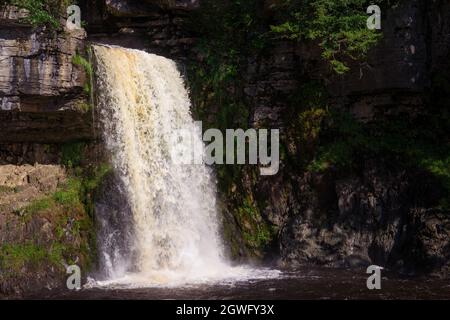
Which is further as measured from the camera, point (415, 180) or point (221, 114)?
point (221, 114)

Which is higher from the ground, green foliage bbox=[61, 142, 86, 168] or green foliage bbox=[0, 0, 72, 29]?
green foliage bbox=[0, 0, 72, 29]

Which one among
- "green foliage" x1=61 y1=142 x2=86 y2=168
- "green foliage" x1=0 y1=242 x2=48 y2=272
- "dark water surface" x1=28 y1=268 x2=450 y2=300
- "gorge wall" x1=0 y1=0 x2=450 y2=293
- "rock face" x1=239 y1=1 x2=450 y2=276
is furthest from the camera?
"green foliage" x1=61 y1=142 x2=86 y2=168

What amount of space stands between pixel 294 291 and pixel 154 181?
16.3 feet

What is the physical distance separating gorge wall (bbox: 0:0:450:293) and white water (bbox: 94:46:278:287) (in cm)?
52

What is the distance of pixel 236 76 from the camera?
16734 millimetres

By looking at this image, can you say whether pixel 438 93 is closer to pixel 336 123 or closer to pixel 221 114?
Answer: pixel 336 123

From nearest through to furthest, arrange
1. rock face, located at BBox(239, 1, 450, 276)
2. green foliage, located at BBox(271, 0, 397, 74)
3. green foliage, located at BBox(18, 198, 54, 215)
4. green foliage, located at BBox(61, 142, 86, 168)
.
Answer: green foliage, located at BBox(18, 198, 54, 215)
rock face, located at BBox(239, 1, 450, 276)
green foliage, located at BBox(61, 142, 86, 168)
green foliage, located at BBox(271, 0, 397, 74)

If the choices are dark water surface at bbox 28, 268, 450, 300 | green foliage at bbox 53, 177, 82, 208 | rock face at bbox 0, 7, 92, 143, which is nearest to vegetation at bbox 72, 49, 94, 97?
rock face at bbox 0, 7, 92, 143

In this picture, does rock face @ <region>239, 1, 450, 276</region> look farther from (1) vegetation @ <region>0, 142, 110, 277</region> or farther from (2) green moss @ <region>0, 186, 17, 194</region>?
(2) green moss @ <region>0, 186, 17, 194</region>

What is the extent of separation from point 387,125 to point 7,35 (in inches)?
406

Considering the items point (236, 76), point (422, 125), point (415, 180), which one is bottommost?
point (415, 180)

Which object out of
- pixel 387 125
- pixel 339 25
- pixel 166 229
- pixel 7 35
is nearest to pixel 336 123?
pixel 387 125

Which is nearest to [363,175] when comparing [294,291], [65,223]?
[294,291]

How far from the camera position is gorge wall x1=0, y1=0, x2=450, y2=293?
42.9 feet
